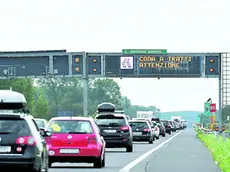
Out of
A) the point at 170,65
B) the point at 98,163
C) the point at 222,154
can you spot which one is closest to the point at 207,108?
the point at 170,65

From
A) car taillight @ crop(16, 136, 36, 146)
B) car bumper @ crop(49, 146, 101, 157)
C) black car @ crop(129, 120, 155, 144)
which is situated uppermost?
car taillight @ crop(16, 136, 36, 146)

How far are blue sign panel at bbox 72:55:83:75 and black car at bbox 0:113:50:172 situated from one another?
60125mm

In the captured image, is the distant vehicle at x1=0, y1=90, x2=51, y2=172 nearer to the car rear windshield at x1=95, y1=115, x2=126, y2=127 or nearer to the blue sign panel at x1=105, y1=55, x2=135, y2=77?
the car rear windshield at x1=95, y1=115, x2=126, y2=127

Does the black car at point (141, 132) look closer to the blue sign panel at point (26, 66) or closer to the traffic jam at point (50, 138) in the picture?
the traffic jam at point (50, 138)

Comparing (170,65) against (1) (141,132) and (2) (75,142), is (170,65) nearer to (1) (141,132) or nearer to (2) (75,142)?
(1) (141,132)

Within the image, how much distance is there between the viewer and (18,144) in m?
19.2

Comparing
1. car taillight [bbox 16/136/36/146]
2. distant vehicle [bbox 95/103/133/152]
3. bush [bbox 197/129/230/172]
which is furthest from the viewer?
distant vehicle [bbox 95/103/133/152]

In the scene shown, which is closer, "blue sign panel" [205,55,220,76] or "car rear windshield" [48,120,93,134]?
"car rear windshield" [48,120,93,134]

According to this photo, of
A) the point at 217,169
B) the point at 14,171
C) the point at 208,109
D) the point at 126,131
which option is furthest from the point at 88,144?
the point at 208,109

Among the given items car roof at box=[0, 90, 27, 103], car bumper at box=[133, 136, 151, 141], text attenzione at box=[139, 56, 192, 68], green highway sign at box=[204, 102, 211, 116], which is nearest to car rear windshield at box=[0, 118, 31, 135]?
car roof at box=[0, 90, 27, 103]

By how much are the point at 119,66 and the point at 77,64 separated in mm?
3500

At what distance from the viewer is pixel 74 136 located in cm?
2775

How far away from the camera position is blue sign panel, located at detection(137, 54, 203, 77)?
258 ft

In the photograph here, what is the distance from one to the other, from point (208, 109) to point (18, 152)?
4211 cm
